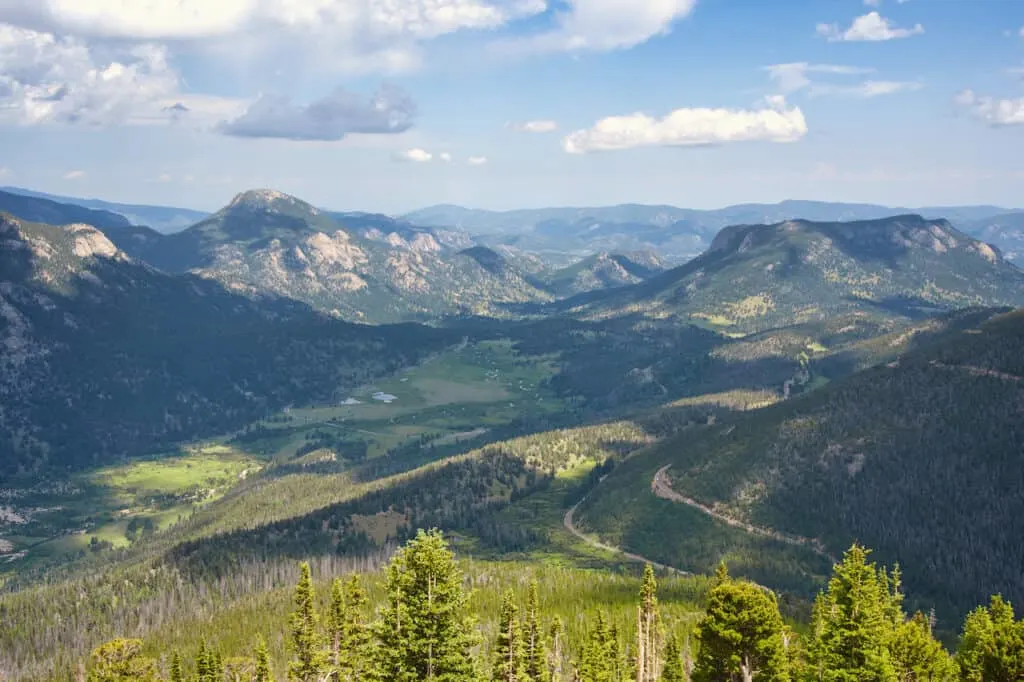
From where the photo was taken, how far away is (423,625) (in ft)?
142

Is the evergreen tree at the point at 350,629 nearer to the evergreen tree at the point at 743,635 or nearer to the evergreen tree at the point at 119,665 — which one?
the evergreen tree at the point at 119,665

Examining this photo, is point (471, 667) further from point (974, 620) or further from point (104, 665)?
point (974, 620)

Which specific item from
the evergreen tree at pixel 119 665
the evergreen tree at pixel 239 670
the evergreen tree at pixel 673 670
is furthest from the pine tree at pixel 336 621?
the evergreen tree at pixel 673 670

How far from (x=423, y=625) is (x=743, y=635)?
2684cm

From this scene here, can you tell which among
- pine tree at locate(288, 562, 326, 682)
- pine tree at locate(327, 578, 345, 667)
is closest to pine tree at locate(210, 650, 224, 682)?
pine tree at locate(288, 562, 326, 682)

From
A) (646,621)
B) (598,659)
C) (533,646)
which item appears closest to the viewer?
(533,646)

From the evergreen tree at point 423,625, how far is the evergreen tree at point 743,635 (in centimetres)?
2278

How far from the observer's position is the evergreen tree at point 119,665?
73.6m

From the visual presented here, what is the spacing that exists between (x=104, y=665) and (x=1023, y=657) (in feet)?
256

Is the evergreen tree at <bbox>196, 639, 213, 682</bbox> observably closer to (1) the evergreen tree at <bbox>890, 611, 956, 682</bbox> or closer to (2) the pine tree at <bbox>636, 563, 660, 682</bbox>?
(2) the pine tree at <bbox>636, 563, 660, 682</bbox>

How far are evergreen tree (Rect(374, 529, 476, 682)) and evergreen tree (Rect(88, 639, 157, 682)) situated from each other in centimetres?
4344

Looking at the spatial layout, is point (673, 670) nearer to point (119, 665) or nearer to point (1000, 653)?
point (1000, 653)

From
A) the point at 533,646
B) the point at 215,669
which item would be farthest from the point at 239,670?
the point at 533,646

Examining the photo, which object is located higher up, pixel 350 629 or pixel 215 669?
pixel 350 629
